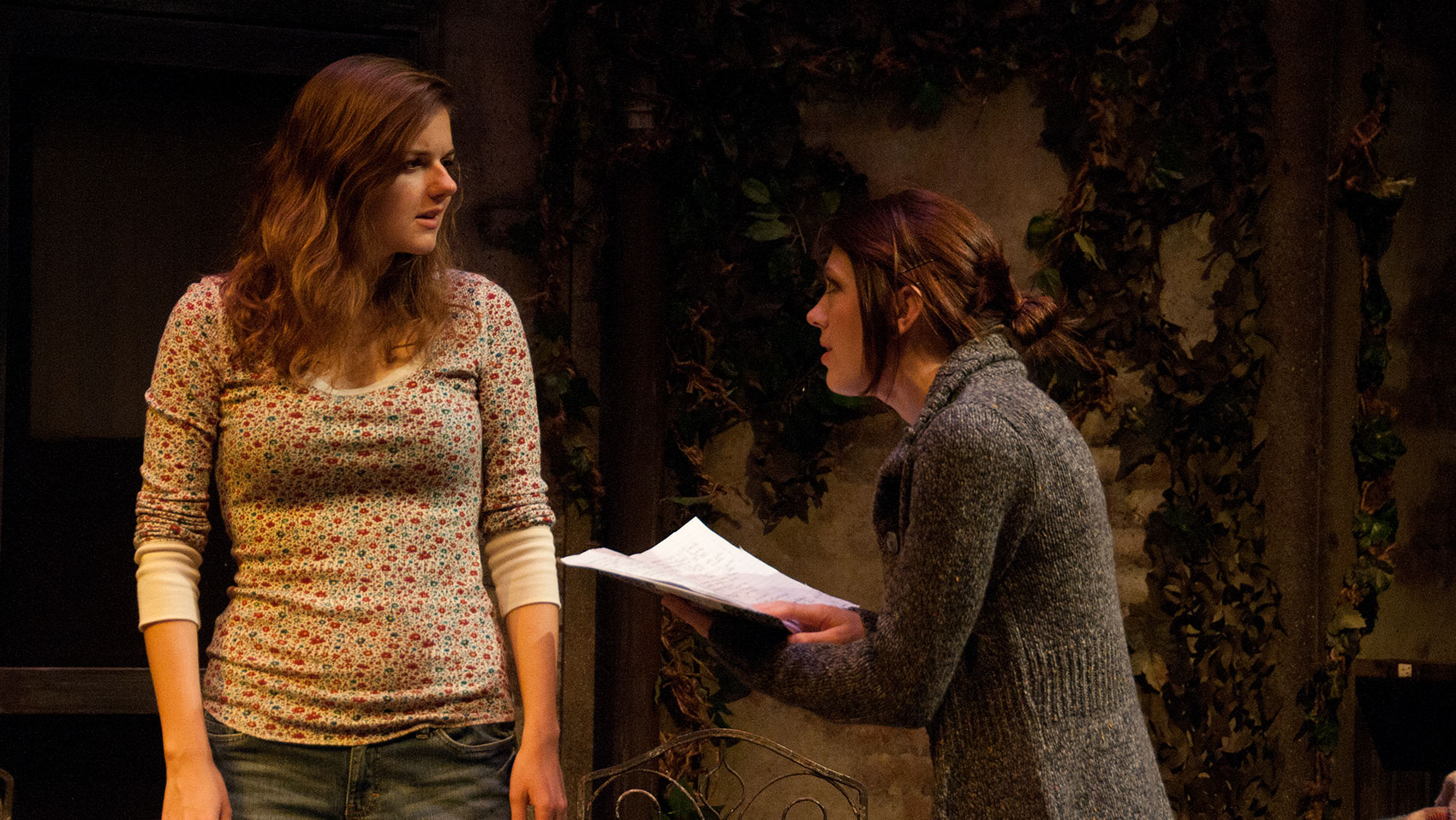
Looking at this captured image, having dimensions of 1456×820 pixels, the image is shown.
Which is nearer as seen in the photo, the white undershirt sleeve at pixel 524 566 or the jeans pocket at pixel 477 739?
the jeans pocket at pixel 477 739

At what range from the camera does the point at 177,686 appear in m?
1.49

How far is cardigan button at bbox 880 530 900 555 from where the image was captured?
1.48m

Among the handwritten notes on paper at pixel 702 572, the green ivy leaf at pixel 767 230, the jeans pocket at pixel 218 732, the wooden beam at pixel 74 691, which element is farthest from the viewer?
the green ivy leaf at pixel 767 230

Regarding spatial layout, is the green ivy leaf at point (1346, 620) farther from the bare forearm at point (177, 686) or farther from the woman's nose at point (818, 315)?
the bare forearm at point (177, 686)

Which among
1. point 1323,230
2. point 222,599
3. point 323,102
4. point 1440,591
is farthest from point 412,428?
point 1440,591

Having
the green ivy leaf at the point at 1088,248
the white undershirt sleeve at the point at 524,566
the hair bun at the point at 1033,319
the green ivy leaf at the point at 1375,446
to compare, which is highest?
the green ivy leaf at the point at 1088,248

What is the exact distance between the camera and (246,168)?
2.87 m

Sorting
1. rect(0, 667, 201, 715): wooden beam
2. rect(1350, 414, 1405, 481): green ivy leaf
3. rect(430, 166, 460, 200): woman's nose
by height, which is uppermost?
rect(430, 166, 460, 200): woman's nose

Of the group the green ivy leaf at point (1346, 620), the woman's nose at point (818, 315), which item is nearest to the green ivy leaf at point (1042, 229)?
the green ivy leaf at point (1346, 620)

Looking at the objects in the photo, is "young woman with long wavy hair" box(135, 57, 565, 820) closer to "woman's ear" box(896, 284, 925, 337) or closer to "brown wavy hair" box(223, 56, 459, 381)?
"brown wavy hair" box(223, 56, 459, 381)

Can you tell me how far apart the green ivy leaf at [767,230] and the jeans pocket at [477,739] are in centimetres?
158

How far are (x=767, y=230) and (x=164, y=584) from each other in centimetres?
173

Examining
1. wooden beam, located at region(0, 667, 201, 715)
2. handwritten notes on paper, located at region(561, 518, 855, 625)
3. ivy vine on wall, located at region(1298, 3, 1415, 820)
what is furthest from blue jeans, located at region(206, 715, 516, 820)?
ivy vine on wall, located at region(1298, 3, 1415, 820)

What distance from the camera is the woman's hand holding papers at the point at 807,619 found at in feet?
5.10
